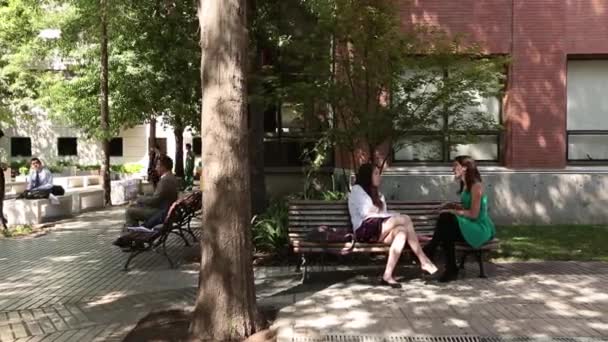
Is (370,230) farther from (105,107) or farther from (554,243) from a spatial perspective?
(105,107)

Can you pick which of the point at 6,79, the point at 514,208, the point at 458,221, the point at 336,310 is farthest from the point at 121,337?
the point at 6,79

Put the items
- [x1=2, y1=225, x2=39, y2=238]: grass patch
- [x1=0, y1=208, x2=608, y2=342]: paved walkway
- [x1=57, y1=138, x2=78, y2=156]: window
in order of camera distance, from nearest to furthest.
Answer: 1. [x1=0, y1=208, x2=608, y2=342]: paved walkway
2. [x1=2, y1=225, x2=39, y2=238]: grass patch
3. [x1=57, y1=138, x2=78, y2=156]: window

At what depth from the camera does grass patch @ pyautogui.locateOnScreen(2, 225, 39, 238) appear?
1352 centimetres

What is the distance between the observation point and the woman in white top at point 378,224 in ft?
26.1

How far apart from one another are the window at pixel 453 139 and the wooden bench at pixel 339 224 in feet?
5.57

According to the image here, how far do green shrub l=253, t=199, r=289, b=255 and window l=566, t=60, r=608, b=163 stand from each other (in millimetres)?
7919

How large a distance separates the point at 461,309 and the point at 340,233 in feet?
6.29

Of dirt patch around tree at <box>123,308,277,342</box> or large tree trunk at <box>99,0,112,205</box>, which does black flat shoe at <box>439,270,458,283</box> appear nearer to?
dirt patch around tree at <box>123,308,277,342</box>

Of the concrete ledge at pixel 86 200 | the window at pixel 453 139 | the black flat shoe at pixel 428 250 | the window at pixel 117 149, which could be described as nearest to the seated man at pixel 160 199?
the window at pixel 453 139

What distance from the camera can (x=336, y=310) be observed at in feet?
22.4

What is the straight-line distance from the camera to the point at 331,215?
9.02m

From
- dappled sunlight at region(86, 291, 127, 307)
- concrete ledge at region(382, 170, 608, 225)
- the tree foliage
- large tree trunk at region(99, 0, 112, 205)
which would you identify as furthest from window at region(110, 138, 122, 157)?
dappled sunlight at region(86, 291, 127, 307)

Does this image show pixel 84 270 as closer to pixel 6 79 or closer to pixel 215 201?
pixel 215 201

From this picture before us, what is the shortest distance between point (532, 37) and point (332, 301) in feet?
31.5
